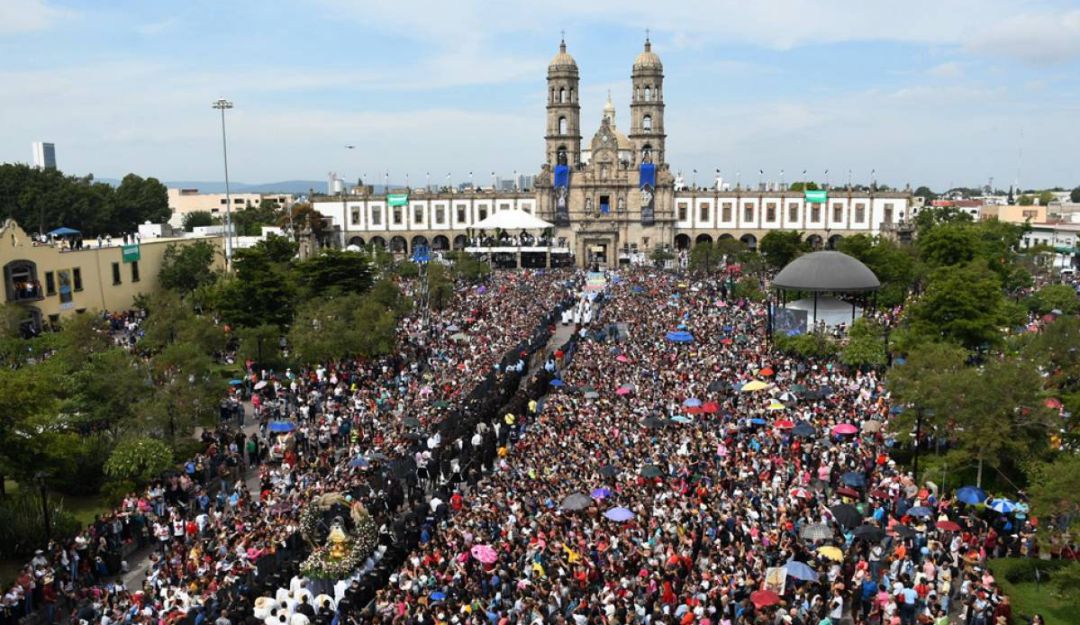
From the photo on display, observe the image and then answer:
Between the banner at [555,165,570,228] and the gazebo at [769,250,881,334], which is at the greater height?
the banner at [555,165,570,228]

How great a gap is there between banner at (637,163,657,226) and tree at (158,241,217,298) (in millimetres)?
43809

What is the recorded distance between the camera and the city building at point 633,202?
270 ft

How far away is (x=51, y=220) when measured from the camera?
6519 cm

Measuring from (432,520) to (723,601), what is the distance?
6699 mm

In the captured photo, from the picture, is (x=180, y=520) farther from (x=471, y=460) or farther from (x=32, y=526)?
(x=471, y=460)

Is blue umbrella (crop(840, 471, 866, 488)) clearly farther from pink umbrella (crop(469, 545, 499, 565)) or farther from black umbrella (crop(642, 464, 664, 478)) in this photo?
pink umbrella (crop(469, 545, 499, 565))

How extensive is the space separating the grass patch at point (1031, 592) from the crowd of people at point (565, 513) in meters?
0.74

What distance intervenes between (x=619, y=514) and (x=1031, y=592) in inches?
299

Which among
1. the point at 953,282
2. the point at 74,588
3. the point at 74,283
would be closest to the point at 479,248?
the point at 74,283

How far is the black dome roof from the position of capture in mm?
37844

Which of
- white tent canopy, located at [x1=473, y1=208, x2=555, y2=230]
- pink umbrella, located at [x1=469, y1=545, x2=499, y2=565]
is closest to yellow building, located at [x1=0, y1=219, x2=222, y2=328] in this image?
pink umbrella, located at [x1=469, y1=545, x2=499, y2=565]

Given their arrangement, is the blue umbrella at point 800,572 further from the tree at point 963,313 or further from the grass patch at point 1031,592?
the tree at point 963,313

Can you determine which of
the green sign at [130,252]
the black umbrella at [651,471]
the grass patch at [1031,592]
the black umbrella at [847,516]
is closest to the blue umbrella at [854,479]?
the black umbrella at [847,516]

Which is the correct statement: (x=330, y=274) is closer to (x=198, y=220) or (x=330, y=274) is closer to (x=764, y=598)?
(x=764, y=598)
